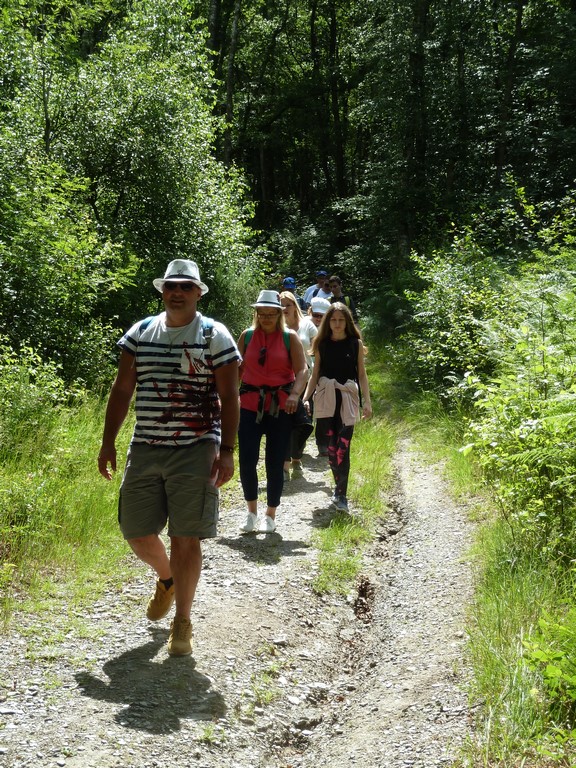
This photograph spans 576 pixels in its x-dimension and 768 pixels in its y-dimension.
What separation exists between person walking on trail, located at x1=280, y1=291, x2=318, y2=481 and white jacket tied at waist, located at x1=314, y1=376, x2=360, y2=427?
3.86ft

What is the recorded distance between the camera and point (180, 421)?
4441 mm

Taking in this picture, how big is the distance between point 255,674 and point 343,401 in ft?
11.7

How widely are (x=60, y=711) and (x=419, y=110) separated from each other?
20982 millimetres

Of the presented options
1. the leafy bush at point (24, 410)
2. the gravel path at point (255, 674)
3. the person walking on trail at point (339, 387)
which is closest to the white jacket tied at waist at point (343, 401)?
the person walking on trail at point (339, 387)

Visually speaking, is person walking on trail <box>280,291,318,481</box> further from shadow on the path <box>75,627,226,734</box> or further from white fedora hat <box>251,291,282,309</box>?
shadow on the path <box>75,627,226,734</box>

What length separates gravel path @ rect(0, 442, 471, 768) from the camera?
3756 millimetres

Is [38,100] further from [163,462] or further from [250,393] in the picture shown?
[163,462]

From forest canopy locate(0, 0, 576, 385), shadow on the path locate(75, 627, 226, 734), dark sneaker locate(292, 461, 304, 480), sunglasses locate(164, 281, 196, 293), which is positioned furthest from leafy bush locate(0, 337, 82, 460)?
sunglasses locate(164, 281, 196, 293)

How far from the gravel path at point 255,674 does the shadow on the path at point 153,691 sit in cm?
1

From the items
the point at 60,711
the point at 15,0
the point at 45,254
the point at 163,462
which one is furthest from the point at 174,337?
the point at 15,0

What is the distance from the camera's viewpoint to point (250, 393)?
710 centimetres

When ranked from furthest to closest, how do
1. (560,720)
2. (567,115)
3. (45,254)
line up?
(567,115), (45,254), (560,720)

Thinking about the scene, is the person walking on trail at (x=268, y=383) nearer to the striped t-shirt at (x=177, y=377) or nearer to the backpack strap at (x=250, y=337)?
the backpack strap at (x=250, y=337)

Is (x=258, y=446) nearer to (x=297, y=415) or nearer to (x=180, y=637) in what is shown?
(x=297, y=415)
